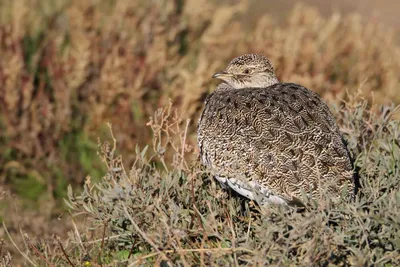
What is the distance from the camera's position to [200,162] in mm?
5238

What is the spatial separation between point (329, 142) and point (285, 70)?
3625mm

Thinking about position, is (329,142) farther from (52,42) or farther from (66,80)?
(52,42)

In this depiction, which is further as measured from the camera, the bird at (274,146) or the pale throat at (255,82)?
the pale throat at (255,82)

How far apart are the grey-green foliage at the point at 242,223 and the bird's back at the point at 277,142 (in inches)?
8.3

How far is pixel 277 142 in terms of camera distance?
4703mm

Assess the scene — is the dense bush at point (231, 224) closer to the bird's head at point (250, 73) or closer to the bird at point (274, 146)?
the bird at point (274, 146)

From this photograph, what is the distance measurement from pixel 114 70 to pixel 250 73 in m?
2.31

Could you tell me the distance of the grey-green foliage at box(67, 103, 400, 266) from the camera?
12.6ft

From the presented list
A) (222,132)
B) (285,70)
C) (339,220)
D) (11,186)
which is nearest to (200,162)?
(222,132)

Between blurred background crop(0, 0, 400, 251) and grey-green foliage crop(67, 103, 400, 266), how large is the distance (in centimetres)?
186

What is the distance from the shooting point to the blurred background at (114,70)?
298 inches

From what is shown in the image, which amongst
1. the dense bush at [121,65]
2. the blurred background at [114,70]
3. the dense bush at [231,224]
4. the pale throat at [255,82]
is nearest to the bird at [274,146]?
the dense bush at [231,224]

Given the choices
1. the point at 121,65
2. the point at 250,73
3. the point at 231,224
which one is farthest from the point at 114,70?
the point at 231,224

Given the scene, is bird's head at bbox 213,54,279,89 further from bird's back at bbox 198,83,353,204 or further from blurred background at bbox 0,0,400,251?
blurred background at bbox 0,0,400,251
